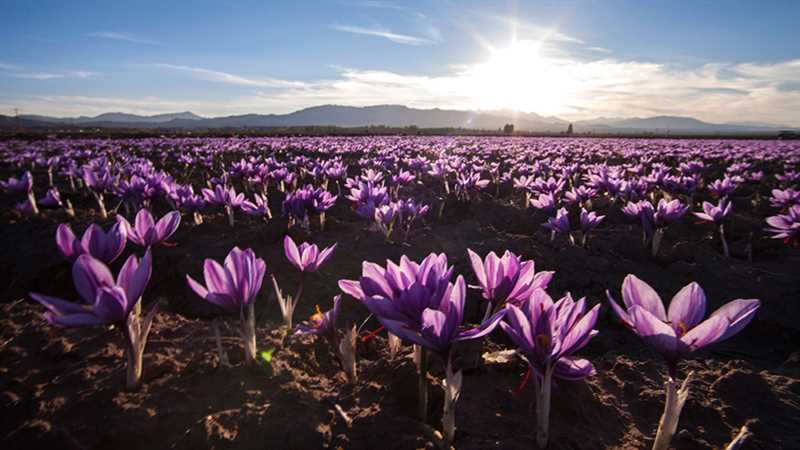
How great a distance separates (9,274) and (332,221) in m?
3.01

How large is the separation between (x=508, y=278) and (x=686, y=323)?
1.80 feet

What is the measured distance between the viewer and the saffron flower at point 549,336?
1.20m

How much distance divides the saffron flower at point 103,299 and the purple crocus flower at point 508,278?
3.74 feet

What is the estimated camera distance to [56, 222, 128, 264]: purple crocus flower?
1.60 metres

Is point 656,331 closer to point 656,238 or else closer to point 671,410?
point 671,410

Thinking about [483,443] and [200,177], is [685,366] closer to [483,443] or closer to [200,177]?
[483,443]

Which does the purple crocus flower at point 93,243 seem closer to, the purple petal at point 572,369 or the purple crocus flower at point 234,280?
the purple crocus flower at point 234,280

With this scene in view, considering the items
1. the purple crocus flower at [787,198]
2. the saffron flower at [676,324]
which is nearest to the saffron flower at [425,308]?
the saffron flower at [676,324]

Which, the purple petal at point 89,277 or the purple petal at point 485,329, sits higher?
the purple petal at point 89,277

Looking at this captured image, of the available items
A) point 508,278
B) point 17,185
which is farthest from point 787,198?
point 17,185

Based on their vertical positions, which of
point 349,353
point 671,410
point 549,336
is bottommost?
point 349,353

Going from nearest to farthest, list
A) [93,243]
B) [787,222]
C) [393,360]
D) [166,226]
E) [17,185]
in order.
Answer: [93,243], [393,360], [166,226], [787,222], [17,185]

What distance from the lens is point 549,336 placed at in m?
1.20

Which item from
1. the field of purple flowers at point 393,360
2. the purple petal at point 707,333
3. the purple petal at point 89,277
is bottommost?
the field of purple flowers at point 393,360
